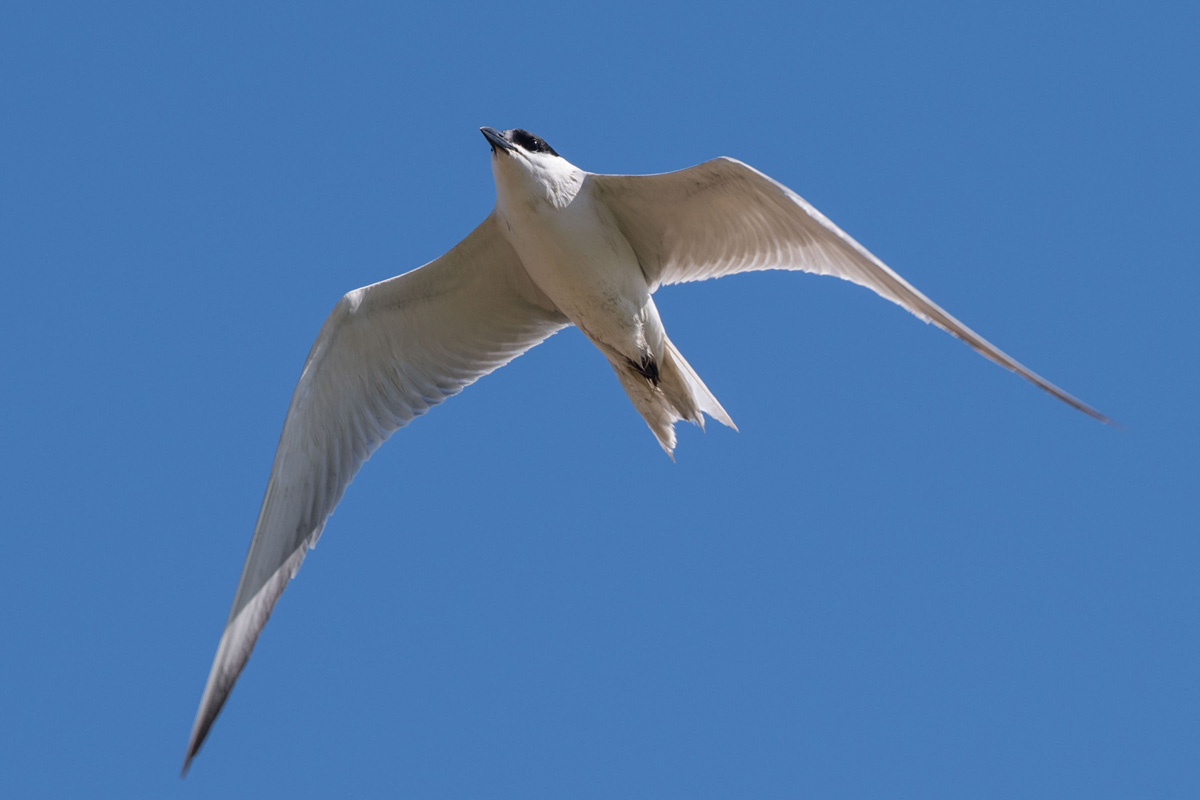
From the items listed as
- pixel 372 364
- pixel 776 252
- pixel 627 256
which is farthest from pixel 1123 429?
pixel 372 364

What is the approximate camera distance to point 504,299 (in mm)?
8570

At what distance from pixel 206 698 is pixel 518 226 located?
3323 millimetres

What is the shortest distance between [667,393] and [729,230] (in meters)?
1.14

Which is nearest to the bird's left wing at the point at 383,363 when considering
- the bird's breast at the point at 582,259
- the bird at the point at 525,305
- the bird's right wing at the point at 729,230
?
the bird at the point at 525,305

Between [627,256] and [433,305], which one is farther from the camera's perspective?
[433,305]

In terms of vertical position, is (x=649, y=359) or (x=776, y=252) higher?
(x=776, y=252)

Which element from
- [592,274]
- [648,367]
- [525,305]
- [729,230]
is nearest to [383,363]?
[525,305]

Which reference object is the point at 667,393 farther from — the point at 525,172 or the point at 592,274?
the point at 525,172

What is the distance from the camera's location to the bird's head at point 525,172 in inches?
294

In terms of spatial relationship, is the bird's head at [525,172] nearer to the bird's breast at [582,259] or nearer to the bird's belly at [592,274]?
the bird's breast at [582,259]

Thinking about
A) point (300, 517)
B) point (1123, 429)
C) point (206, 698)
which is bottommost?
point (206, 698)

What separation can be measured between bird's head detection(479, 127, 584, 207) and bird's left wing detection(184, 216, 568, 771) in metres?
0.59

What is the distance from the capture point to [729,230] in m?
7.90

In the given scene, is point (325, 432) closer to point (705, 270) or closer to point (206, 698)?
point (206, 698)
